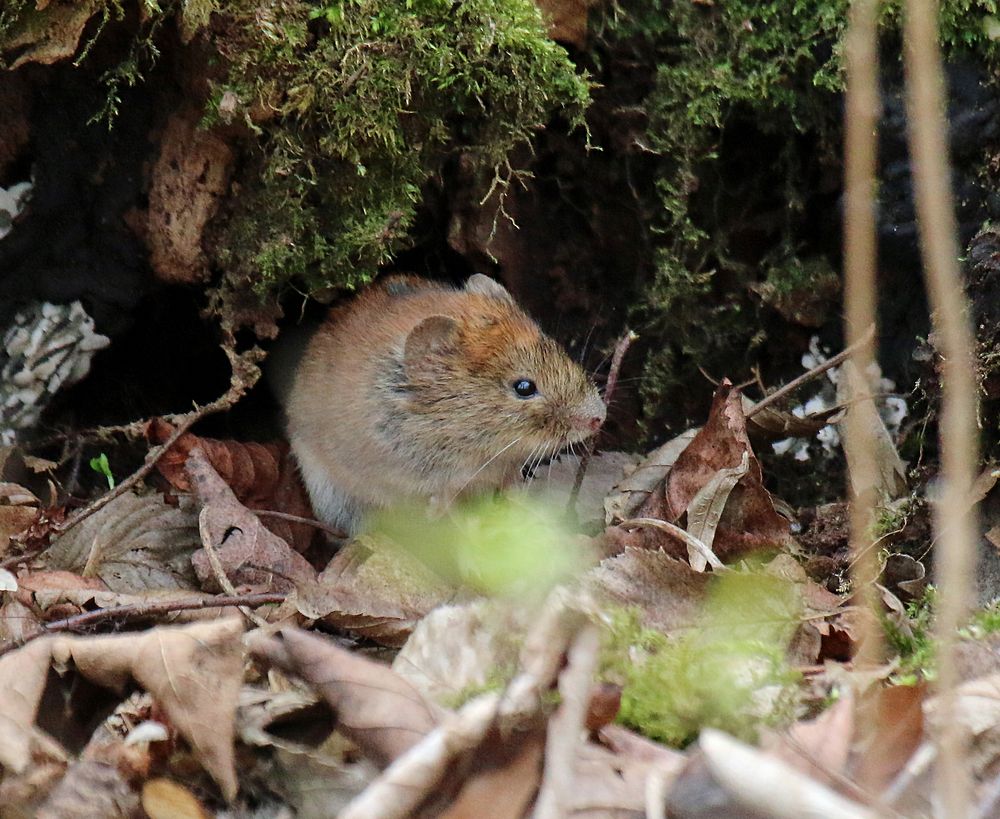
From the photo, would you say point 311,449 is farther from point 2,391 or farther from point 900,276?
point 900,276

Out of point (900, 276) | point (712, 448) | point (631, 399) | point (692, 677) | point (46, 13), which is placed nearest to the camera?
point (692, 677)

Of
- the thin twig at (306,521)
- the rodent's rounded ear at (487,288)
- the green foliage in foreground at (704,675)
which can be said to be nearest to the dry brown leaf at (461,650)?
the green foliage in foreground at (704,675)

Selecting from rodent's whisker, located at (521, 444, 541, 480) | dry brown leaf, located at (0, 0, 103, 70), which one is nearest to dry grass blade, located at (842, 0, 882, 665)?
rodent's whisker, located at (521, 444, 541, 480)

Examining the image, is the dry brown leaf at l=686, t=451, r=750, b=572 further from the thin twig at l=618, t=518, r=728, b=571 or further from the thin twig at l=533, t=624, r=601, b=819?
the thin twig at l=533, t=624, r=601, b=819

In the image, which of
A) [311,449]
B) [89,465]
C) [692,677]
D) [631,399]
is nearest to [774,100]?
[631,399]

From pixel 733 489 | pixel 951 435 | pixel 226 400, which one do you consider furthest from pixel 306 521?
pixel 951 435

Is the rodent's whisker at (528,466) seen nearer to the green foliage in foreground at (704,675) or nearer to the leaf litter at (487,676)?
the leaf litter at (487,676)
